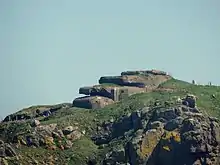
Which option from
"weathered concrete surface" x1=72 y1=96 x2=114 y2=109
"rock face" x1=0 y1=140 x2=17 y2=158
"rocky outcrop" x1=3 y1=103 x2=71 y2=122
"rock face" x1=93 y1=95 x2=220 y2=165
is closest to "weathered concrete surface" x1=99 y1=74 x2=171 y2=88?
"weathered concrete surface" x1=72 y1=96 x2=114 y2=109

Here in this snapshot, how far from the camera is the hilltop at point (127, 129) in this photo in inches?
4070

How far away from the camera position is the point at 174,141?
104m

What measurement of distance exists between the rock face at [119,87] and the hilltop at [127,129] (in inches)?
7.5

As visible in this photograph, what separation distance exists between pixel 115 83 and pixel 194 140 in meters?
37.9

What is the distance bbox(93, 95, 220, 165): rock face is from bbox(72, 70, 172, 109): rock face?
2285 cm

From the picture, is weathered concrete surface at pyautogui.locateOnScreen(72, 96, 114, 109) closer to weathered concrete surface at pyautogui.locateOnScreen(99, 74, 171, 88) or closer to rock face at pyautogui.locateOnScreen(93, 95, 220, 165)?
weathered concrete surface at pyautogui.locateOnScreen(99, 74, 171, 88)

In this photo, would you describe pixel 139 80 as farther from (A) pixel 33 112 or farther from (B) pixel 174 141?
(B) pixel 174 141

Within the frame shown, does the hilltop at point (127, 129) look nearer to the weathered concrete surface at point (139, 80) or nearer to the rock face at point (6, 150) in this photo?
the rock face at point (6, 150)

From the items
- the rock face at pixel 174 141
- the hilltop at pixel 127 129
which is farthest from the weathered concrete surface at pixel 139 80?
the rock face at pixel 174 141

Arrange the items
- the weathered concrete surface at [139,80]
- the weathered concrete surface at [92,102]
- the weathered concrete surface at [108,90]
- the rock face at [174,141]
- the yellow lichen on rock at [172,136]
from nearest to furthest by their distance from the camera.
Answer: the rock face at [174,141], the yellow lichen on rock at [172,136], the weathered concrete surface at [92,102], the weathered concrete surface at [108,90], the weathered concrete surface at [139,80]

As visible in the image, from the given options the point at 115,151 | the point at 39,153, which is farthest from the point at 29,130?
the point at 115,151

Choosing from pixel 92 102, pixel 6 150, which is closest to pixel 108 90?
pixel 92 102

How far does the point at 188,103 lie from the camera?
369ft

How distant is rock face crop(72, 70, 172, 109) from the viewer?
5197 inches
